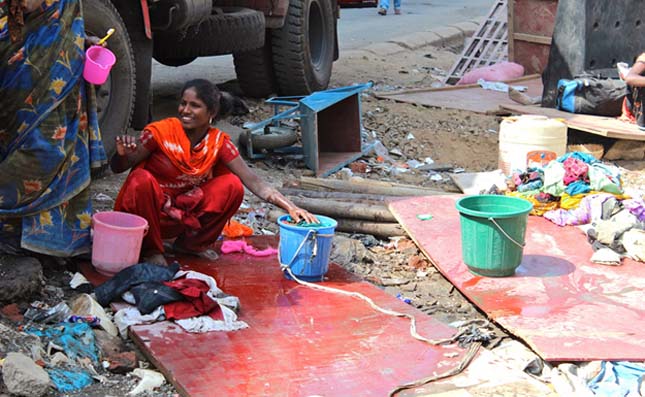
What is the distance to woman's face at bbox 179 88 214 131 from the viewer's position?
4.61 m

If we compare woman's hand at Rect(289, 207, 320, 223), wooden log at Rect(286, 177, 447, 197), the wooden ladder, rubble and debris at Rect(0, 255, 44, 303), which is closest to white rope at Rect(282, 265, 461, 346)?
woman's hand at Rect(289, 207, 320, 223)

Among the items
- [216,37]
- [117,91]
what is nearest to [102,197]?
[117,91]

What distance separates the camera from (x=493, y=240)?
15.5ft

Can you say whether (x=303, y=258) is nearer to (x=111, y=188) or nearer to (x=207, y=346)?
(x=207, y=346)

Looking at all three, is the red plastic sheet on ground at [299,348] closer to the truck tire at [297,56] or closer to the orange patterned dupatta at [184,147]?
the orange patterned dupatta at [184,147]

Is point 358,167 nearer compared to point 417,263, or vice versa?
point 417,263

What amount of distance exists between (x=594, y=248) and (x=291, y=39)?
4.37m

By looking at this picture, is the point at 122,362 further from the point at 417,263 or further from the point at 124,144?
the point at 417,263

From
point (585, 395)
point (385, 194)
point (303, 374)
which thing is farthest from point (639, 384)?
point (385, 194)

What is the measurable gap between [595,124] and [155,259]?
4.75m

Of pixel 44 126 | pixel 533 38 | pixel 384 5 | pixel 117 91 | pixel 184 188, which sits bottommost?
pixel 384 5

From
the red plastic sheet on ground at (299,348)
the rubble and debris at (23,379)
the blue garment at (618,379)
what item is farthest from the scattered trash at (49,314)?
the blue garment at (618,379)

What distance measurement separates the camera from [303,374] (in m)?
3.64

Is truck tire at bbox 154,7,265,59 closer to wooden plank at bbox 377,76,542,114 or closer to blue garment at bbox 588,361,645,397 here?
wooden plank at bbox 377,76,542,114
